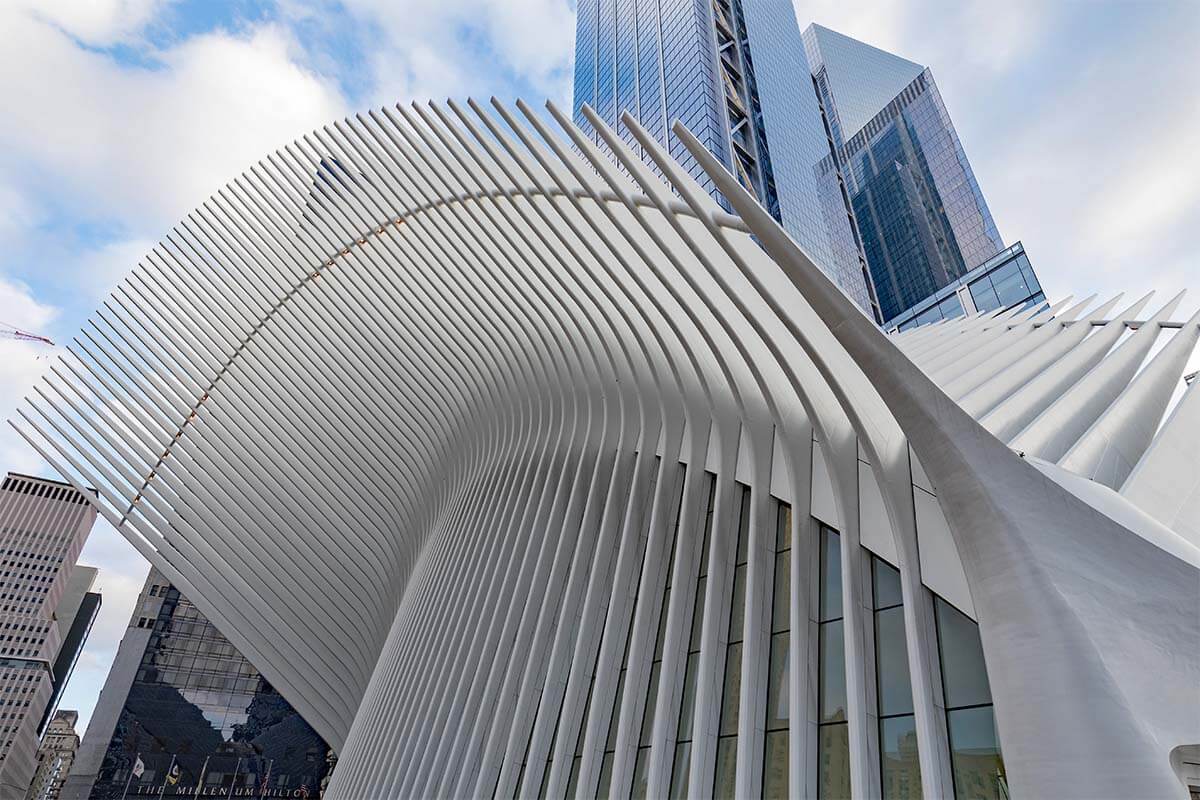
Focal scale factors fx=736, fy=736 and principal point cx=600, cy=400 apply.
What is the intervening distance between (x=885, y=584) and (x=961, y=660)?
1234 mm

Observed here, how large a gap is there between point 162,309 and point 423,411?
10243mm

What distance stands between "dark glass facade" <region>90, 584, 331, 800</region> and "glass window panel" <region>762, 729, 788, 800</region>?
59.2 meters

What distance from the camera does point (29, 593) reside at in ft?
464

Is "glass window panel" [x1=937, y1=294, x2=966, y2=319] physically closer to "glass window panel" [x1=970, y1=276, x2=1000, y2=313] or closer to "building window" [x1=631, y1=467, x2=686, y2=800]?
"glass window panel" [x1=970, y1=276, x2=1000, y2=313]

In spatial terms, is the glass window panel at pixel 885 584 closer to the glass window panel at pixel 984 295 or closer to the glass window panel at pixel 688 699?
the glass window panel at pixel 688 699

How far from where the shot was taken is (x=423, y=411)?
22.4 meters

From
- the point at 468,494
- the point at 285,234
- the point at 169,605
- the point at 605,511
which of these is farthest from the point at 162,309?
the point at 169,605

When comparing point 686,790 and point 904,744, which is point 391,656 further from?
point 904,744

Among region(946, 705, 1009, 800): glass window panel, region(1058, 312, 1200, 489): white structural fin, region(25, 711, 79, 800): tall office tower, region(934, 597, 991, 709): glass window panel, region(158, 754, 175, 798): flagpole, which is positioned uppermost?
region(25, 711, 79, 800): tall office tower

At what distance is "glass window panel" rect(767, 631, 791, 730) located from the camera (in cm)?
818

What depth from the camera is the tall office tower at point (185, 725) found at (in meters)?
57.0

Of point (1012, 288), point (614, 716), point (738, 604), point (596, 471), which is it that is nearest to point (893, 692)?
point (738, 604)

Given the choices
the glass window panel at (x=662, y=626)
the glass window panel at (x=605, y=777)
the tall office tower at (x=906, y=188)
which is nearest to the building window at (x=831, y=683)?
the glass window panel at (x=662, y=626)

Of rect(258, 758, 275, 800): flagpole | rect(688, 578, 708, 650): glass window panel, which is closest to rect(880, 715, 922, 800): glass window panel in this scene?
rect(688, 578, 708, 650): glass window panel
